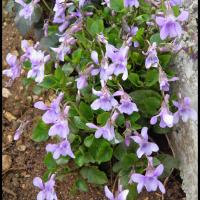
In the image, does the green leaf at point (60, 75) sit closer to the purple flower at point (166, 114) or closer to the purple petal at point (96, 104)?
the purple petal at point (96, 104)

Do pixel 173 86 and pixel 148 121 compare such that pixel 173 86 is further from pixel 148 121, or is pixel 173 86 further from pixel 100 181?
pixel 100 181

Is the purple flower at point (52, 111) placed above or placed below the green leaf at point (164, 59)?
above

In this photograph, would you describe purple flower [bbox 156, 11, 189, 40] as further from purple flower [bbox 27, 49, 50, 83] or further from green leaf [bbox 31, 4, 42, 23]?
green leaf [bbox 31, 4, 42, 23]

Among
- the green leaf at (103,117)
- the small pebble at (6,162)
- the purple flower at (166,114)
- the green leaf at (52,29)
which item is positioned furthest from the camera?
the green leaf at (52,29)

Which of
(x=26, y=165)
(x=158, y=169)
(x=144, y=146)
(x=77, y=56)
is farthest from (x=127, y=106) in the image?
(x=26, y=165)

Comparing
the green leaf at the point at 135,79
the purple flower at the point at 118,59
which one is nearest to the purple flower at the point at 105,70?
the purple flower at the point at 118,59

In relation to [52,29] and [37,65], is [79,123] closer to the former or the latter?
[37,65]

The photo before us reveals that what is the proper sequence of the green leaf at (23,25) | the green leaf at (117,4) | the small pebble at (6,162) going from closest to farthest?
the green leaf at (117,4)
the small pebble at (6,162)
the green leaf at (23,25)
